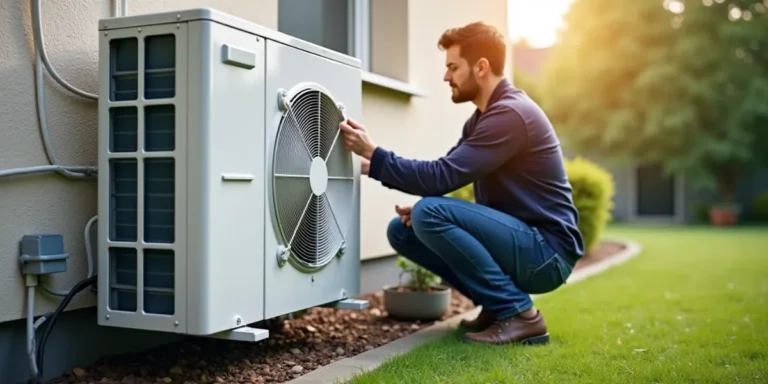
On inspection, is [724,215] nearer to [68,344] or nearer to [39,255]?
Answer: [68,344]

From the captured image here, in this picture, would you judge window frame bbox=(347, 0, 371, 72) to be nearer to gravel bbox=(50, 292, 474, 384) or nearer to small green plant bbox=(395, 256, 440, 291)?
small green plant bbox=(395, 256, 440, 291)

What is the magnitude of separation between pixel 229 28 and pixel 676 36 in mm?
17516

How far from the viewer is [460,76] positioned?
10.5 ft

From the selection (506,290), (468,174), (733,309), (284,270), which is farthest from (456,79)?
(733,309)

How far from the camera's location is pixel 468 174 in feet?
9.70

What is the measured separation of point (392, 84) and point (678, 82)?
48.8 ft

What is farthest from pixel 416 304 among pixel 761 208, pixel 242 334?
pixel 761 208

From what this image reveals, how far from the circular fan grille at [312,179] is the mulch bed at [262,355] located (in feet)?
1.18

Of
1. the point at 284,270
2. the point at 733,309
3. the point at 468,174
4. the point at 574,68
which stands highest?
the point at 574,68

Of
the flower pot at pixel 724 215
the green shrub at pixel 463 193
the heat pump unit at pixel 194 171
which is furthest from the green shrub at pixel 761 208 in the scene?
the heat pump unit at pixel 194 171

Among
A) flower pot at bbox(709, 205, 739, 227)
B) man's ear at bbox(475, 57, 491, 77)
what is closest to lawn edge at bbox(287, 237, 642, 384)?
man's ear at bbox(475, 57, 491, 77)

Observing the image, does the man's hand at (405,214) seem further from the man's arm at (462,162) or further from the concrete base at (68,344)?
the concrete base at (68,344)

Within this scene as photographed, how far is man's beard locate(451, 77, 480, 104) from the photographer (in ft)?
10.5

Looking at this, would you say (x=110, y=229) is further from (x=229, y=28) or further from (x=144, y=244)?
(x=229, y=28)
